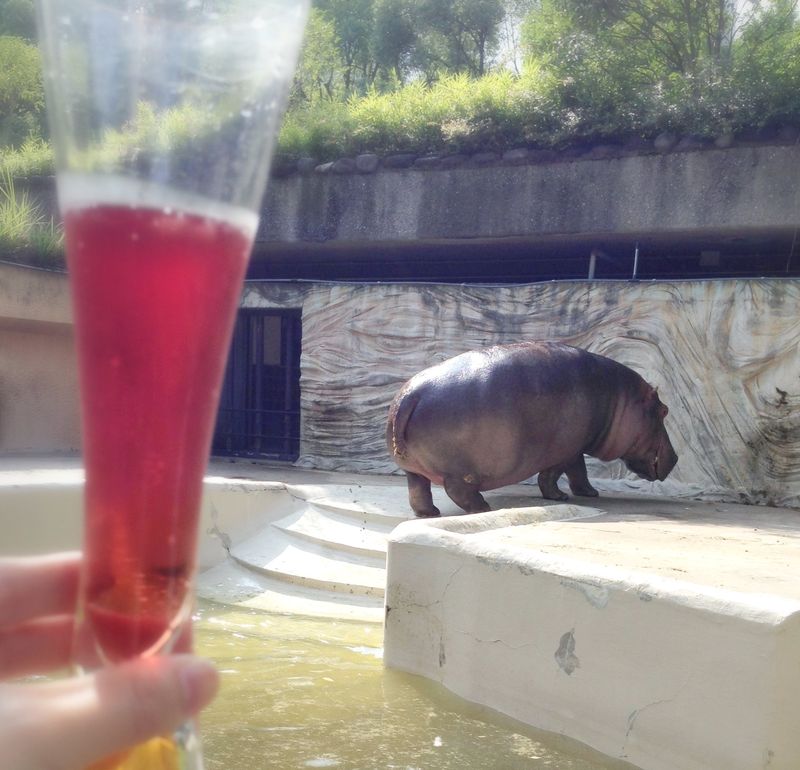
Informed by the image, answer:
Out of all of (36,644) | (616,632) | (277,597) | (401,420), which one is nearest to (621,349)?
(401,420)

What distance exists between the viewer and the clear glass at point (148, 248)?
0.64 m

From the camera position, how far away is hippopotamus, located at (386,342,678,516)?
17.4ft

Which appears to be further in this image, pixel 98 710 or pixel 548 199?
pixel 548 199

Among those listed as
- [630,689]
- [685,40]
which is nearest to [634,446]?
[630,689]

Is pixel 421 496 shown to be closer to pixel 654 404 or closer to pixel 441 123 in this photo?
pixel 654 404

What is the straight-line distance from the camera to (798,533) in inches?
188

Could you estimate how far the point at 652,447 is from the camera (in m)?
6.37

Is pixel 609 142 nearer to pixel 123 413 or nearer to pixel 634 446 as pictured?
pixel 634 446

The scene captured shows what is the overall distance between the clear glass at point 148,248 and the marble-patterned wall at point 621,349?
21.8 ft

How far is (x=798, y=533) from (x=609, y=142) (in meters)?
4.42

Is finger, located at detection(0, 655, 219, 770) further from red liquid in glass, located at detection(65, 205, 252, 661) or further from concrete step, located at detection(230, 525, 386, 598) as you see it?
concrete step, located at detection(230, 525, 386, 598)

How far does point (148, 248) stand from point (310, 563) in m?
4.96

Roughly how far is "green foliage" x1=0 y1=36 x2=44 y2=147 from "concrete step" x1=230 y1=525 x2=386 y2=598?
942 centimetres

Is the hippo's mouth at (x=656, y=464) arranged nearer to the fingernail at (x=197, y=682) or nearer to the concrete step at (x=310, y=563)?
the concrete step at (x=310, y=563)
